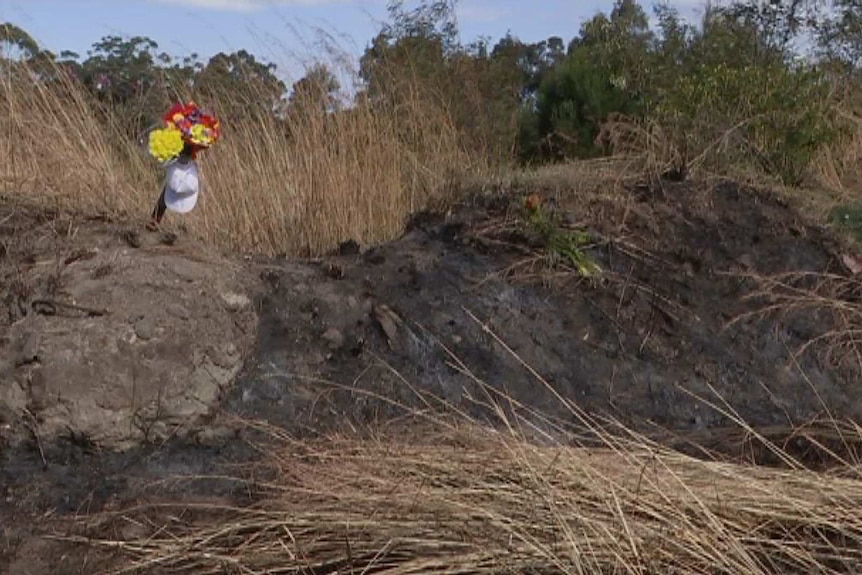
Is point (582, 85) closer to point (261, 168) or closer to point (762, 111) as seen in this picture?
point (762, 111)

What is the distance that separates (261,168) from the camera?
6.77 meters

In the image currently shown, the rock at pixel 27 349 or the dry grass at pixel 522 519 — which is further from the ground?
the rock at pixel 27 349

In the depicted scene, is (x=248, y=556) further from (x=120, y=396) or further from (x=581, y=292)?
(x=581, y=292)

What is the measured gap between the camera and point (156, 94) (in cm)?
768

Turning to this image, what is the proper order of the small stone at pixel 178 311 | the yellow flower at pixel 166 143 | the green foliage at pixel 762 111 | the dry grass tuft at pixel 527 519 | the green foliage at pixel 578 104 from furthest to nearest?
the green foliage at pixel 578 104
the green foliage at pixel 762 111
the yellow flower at pixel 166 143
the small stone at pixel 178 311
the dry grass tuft at pixel 527 519

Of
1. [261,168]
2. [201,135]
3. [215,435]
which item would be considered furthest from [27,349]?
[261,168]

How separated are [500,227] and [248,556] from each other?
2783 millimetres

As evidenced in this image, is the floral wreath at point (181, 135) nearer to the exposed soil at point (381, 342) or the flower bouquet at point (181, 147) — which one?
the flower bouquet at point (181, 147)

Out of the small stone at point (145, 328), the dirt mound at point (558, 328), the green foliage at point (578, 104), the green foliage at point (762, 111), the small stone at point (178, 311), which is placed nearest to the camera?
the small stone at point (145, 328)

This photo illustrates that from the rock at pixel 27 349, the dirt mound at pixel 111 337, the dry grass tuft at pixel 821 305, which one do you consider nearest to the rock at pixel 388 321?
the dirt mound at pixel 111 337

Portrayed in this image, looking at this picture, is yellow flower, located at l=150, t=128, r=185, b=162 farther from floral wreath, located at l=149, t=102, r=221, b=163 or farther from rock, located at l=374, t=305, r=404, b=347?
rock, located at l=374, t=305, r=404, b=347

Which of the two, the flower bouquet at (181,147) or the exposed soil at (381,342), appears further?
the flower bouquet at (181,147)

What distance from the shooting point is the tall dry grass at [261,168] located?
6.30 meters

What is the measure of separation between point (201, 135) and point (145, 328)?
2.77ft
